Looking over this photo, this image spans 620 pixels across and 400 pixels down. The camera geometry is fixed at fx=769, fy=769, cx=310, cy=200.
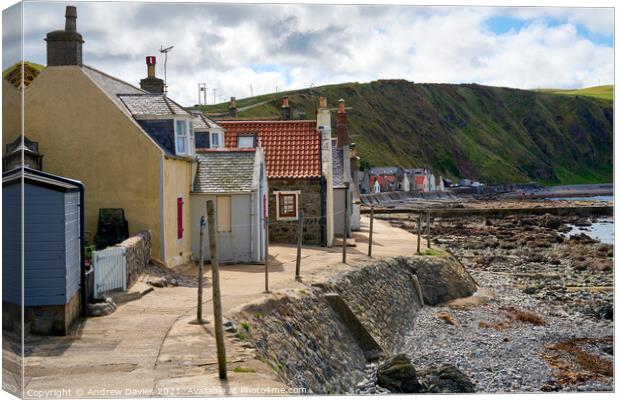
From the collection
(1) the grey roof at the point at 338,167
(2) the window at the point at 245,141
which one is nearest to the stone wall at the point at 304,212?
(2) the window at the point at 245,141

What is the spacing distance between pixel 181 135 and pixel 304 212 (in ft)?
27.3

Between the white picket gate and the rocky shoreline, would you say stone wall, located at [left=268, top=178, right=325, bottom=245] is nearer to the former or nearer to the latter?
the rocky shoreline

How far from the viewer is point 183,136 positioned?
898 inches


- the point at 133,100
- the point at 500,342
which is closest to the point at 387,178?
the point at 133,100

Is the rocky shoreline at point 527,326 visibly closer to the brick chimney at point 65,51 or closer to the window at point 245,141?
the window at point 245,141

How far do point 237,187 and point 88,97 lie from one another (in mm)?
5940

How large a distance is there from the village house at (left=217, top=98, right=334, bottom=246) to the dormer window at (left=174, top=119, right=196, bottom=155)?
554 cm

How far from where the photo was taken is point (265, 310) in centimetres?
1625

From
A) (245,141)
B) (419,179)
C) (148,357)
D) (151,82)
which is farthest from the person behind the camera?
(419,179)

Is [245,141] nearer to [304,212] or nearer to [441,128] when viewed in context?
[304,212]

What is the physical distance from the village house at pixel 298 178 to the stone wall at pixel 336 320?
3.92 m

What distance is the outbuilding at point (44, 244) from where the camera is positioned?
1157 centimetres

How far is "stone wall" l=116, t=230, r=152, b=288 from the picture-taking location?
17.8m

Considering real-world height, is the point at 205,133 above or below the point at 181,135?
above
